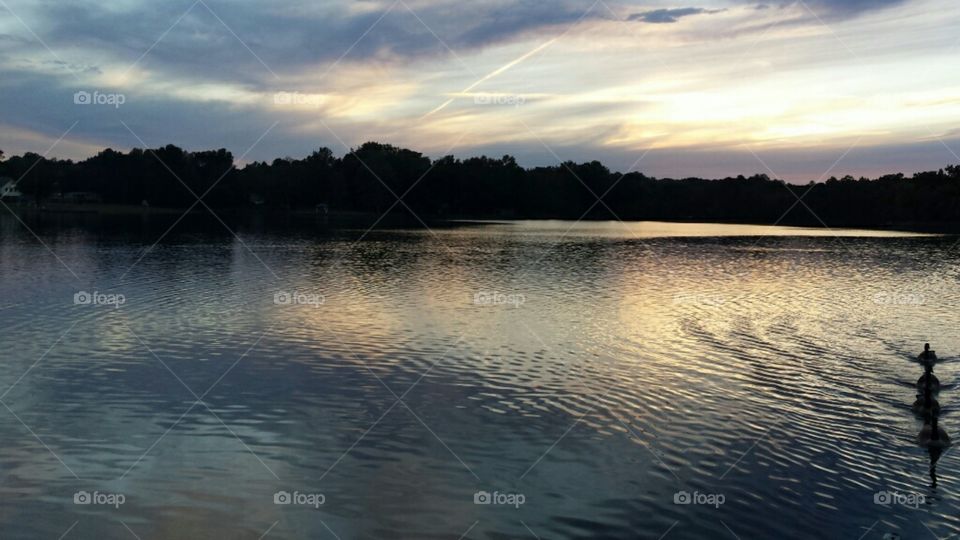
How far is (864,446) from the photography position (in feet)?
56.9

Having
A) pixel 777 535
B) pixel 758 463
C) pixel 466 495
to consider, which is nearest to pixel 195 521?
pixel 466 495

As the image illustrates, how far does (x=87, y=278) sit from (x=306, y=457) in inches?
1367

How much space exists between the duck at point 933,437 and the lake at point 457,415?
622 millimetres

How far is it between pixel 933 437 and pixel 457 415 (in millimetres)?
11491

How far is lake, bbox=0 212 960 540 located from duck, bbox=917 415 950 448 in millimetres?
622

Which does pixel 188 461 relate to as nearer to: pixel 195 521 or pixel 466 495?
pixel 195 521

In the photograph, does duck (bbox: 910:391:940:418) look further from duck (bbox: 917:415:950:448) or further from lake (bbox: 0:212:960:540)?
duck (bbox: 917:415:950:448)

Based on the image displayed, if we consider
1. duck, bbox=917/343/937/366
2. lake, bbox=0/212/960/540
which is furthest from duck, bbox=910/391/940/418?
duck, bbox=917/343/937/366

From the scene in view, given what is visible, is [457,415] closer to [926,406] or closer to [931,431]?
[931,431]

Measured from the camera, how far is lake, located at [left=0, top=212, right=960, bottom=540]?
13.0m

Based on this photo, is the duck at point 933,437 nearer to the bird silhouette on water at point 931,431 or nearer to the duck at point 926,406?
the bird silhouette on water at point 931,431

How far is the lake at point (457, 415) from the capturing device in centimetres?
1299

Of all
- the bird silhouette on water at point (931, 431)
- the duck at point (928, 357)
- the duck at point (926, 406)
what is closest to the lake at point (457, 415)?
the bird silhouette on water at point (931, 431)

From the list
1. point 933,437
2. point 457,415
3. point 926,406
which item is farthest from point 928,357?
point 457,415
